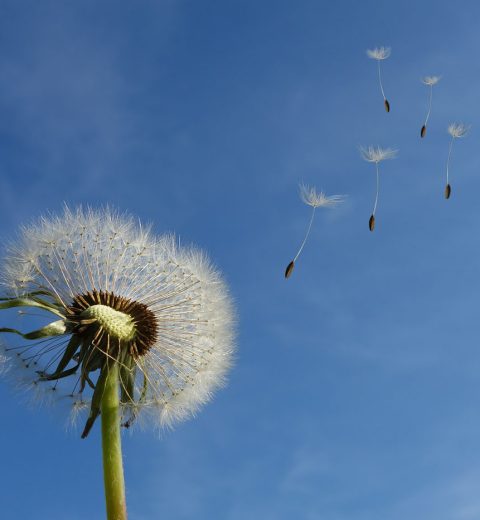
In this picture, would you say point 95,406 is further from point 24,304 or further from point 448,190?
point 448,190

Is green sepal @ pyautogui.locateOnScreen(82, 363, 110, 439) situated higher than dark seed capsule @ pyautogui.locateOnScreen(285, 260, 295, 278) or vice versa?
dark seed capsule @ pyautogui.locateOnScreen(285, 260, 295, 278)

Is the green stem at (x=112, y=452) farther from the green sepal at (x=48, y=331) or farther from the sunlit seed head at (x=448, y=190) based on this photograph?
the sunlit seed head at (x=448, y=190)

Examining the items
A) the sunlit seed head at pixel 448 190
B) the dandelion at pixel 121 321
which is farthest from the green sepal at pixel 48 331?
the sunlit seed head at pixel 448 190

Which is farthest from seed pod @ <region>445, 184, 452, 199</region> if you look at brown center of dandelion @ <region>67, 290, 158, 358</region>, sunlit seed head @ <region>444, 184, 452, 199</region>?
brown center of dandelion @ <region>67, 290, 158, 358</region>

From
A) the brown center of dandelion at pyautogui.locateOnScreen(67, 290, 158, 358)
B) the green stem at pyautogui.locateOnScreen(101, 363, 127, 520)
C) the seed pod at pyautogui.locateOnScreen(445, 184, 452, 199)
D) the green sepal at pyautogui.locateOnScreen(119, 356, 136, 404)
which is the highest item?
the seed pod at pyautogui.locateOnScreen(445, 184, 452, 199)

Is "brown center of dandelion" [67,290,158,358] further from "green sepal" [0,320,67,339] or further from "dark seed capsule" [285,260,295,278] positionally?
"dark seed capsule" [285,260,295,278]

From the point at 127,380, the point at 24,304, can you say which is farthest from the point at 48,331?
the point at 127,380
